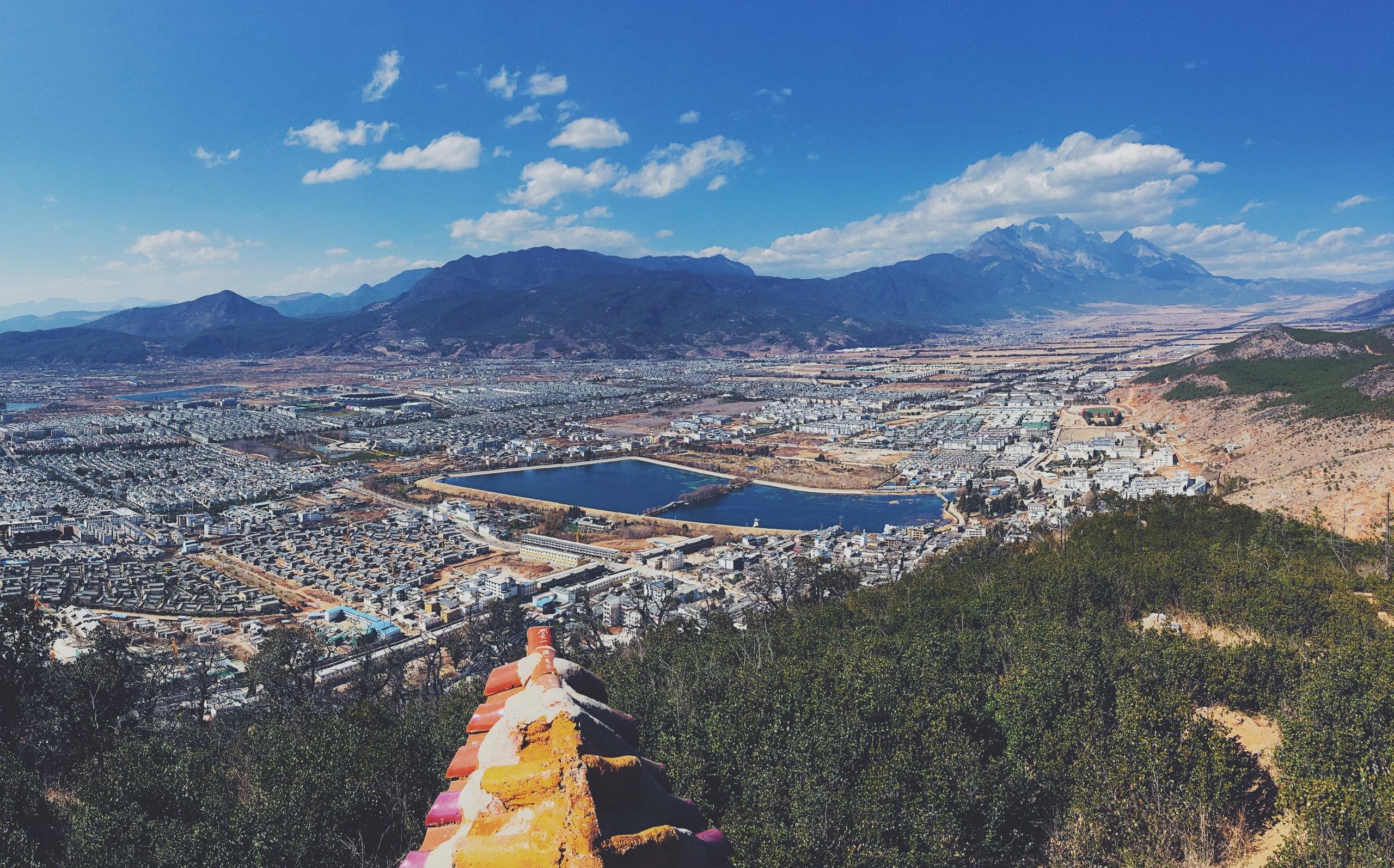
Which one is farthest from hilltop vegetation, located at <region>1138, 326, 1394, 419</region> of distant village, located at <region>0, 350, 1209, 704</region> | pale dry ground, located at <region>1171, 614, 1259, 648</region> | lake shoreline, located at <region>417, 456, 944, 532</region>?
pale dry ground, located at <region>1171, 614, 1259, 648</region>

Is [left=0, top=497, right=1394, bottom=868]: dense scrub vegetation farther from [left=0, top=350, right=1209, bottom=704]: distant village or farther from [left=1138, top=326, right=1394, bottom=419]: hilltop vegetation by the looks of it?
[left=1138, top=326, right=1394, bottom=419]: hilltop vegetation

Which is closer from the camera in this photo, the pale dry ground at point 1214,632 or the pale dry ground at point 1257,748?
the pale dry ground at point 1257,748

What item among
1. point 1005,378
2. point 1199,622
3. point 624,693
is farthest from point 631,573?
point 1005,378

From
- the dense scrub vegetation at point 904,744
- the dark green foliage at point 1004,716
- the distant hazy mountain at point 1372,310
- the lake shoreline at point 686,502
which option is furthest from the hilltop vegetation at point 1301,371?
the distant hazy mountain at point 1372,310

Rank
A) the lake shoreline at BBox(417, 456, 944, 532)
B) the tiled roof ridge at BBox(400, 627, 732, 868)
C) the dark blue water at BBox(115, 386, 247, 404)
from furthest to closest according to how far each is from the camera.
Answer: the dark blue water at BBox(115, 386, 247, 404) < the lake shoreline at BBox(417, 456, 944, 532) < the tiled roof ridge at BBox(400, 627, 732, 868)

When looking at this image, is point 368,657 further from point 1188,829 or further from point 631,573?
point 1188,829

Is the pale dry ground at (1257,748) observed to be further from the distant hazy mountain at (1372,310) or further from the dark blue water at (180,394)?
the distant hazy mountain at (1372,310)
